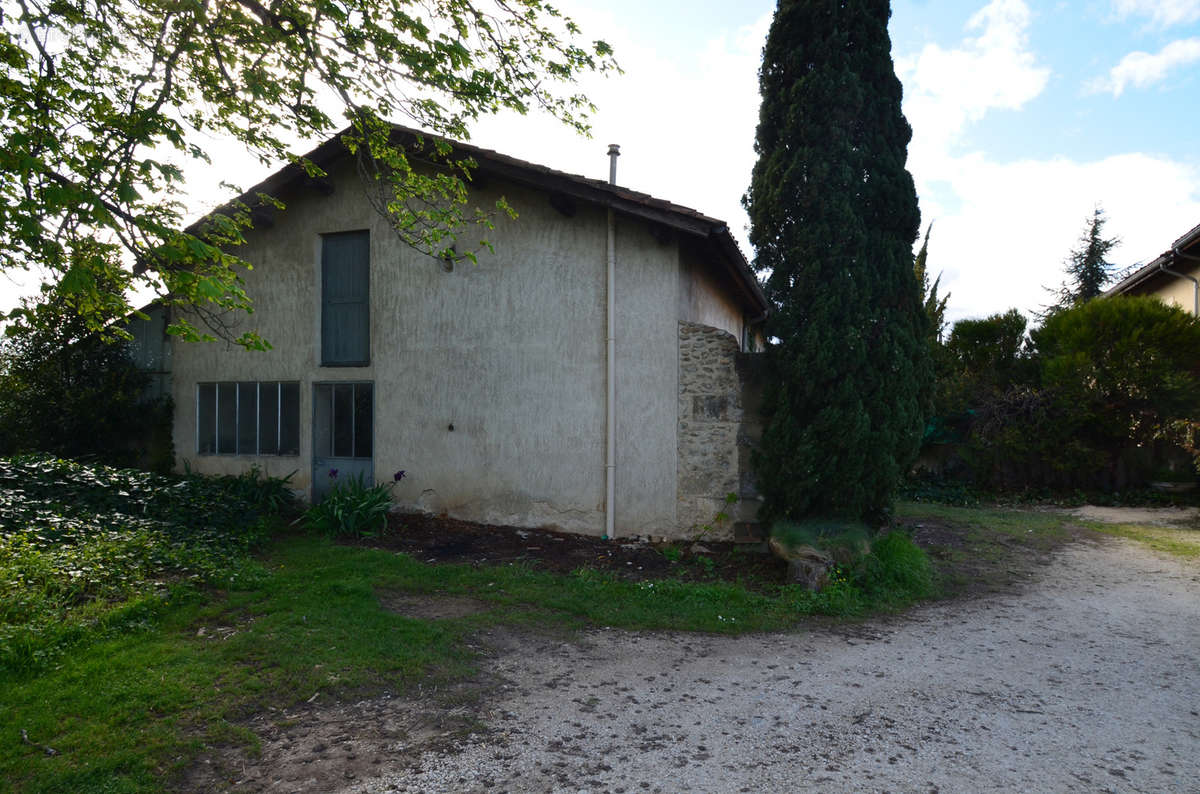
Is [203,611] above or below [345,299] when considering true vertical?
below

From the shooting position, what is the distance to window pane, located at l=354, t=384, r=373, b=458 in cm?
1028

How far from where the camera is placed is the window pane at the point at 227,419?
445 inches

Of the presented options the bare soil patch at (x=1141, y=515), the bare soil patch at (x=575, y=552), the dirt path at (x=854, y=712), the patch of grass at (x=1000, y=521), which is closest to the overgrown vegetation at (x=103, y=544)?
the bare soil patch at (x=575, y=552)

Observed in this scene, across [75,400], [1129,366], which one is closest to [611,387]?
[75,400]

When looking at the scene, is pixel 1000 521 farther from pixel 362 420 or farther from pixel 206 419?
pixel 206 419

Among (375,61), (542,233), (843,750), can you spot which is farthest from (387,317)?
(843,750)

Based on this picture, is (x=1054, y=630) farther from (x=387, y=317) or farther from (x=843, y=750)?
(x=387, y=317)

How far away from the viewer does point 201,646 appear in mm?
4859

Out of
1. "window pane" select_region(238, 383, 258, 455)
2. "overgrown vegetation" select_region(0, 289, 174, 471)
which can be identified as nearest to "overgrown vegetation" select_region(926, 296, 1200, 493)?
"window pane" select_region(238, 383, 258, 455)

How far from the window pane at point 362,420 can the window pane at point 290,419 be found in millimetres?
1133

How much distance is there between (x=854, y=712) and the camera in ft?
13.3

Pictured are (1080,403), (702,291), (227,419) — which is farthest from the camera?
(1080,403)

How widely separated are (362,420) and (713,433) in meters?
5.61

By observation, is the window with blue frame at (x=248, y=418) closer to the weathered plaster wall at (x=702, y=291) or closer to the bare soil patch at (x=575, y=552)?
the bare soil patch at (x=575, y=552)
